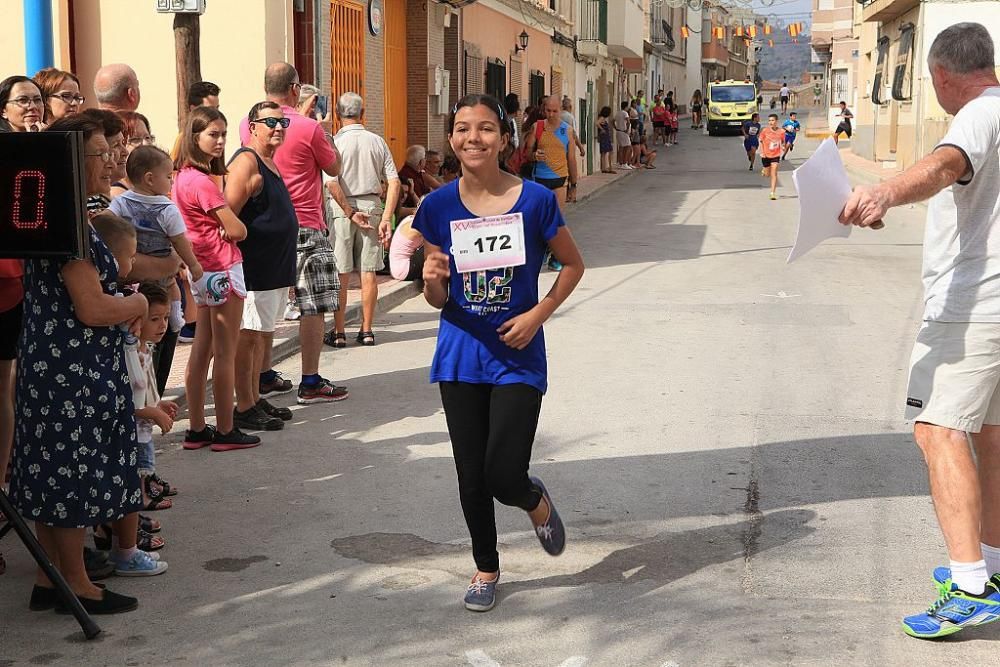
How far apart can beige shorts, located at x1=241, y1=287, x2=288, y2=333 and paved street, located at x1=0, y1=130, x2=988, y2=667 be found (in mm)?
624

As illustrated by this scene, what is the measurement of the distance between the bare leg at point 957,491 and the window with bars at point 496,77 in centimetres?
1994

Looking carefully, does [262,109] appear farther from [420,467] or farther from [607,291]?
[607,291]

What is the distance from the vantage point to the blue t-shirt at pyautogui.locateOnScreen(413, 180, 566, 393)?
4.49 m

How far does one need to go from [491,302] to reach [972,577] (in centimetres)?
182

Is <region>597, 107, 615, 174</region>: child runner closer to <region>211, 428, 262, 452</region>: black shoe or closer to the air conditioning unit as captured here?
the air conditioning unit

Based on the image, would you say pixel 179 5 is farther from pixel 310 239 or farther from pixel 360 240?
pixel 360 240

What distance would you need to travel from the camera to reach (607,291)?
13211 millimetres

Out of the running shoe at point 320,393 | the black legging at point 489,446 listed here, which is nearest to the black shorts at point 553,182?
the running shoe at point 320,393

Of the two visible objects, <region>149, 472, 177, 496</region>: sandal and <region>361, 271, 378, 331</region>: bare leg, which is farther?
<region>361, 271, 378, 331</region>: bare leg

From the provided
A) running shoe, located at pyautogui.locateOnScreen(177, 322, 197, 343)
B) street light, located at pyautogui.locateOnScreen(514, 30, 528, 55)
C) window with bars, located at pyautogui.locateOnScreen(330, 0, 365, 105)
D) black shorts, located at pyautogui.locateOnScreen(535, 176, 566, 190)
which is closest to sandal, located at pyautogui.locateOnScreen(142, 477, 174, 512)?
running shoe, located at pyautogui.locateOnScreen(177, 322, 197, 343)

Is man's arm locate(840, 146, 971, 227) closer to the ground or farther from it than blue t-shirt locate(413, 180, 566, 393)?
farther from it

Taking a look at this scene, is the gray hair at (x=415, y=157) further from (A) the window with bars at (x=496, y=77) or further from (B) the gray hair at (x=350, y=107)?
(A) the window with bars at (x=496, y=77)

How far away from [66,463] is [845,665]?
103 inches

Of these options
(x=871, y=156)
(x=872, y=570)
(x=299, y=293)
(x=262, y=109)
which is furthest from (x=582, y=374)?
(x=871, y=156)
